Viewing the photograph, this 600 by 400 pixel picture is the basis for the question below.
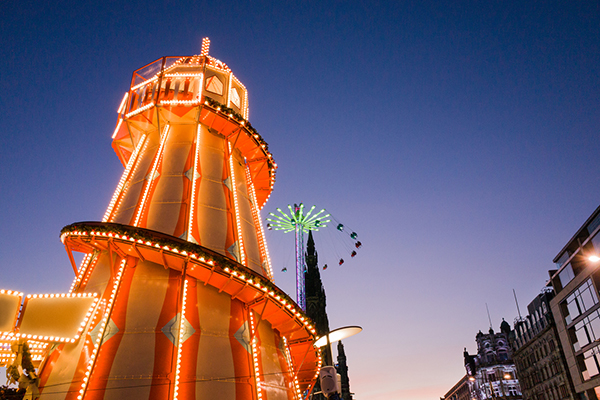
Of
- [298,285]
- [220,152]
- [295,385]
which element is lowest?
[295,385]

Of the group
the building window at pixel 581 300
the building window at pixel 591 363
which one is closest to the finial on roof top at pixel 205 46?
the building window at pixel 581 300

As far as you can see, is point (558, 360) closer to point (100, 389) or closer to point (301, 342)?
point (301, 342)

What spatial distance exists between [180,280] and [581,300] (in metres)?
40.4

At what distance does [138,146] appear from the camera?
19.5 m

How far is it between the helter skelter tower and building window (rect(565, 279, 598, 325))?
31.6m

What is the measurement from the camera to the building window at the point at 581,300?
36.6 metres

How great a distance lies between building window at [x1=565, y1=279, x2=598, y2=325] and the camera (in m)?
36.6

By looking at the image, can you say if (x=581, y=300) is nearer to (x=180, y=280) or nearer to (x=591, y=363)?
(x=591, y=363)

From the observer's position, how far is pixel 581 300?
1523 inches

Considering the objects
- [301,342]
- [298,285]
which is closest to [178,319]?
[301,342]

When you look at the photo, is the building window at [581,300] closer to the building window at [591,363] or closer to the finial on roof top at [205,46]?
the building window at [591,363]

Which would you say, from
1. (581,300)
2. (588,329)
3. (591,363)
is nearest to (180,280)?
(588,329)

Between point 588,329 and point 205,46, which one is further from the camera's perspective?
point 588,329

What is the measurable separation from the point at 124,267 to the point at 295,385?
292 inches
